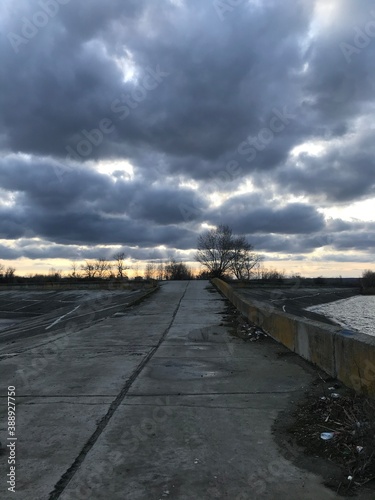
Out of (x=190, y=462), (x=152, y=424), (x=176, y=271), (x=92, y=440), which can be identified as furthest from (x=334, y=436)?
(x=176, y=271)

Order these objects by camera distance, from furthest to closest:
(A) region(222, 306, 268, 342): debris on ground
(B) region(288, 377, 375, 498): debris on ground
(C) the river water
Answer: (C) the river water < (A) region(222, 306, 268, 342): debris on ground < (B) region(288, 377, 375, 498): debris on ground

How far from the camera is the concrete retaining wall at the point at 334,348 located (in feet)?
18.2

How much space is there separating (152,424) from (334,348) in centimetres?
322

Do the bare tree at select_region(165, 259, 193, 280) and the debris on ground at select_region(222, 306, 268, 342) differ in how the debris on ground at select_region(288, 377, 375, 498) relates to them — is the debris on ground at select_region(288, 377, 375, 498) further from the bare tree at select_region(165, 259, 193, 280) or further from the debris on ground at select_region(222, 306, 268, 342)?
the bare tree at select_region(165, 259, 193, 280)

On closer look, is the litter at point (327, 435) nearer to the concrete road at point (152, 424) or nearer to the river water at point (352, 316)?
the concrete road at point (152, 424)

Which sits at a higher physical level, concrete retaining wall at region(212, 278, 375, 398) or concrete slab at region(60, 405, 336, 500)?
concrete retaining wall at region(212, 278, 375, 398)

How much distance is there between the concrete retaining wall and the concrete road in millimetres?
433

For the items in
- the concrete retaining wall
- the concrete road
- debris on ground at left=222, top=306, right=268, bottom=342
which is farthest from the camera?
debris on ground at left=222, top=306, right=268, bottom=342

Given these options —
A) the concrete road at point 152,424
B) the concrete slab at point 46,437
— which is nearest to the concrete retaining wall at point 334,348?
the concrete road at point 152,424

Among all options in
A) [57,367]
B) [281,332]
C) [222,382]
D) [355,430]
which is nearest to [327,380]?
[222,382]

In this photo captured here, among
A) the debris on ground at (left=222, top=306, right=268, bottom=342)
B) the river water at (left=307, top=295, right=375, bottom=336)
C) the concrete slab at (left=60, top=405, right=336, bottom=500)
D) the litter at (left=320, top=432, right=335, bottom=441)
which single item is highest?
the debris on ground at (left=222, top=306, right=268, bottom=342)

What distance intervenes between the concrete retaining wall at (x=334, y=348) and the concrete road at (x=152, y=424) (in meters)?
0.43

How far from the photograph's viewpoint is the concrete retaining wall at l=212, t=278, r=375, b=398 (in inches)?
219

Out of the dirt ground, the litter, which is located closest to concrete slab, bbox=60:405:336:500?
the dirt ground
